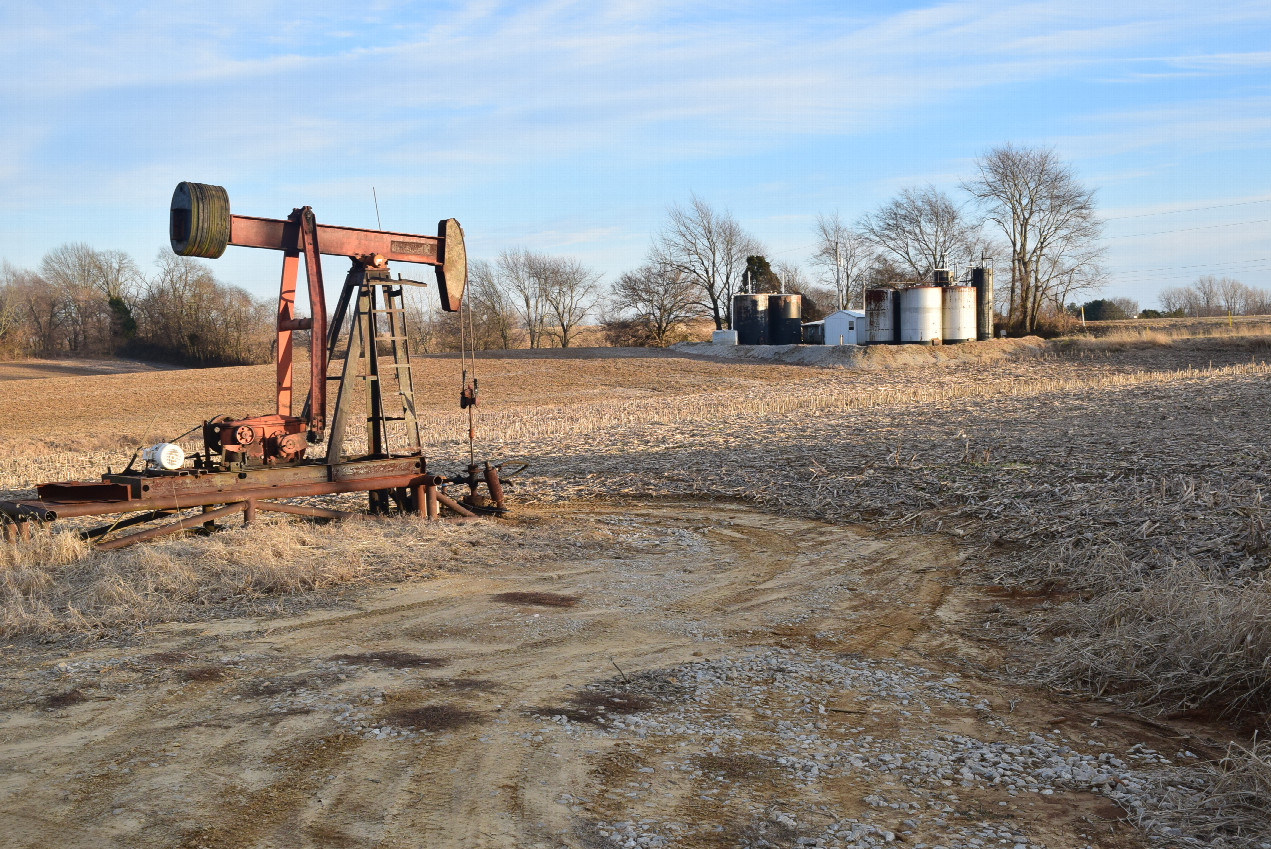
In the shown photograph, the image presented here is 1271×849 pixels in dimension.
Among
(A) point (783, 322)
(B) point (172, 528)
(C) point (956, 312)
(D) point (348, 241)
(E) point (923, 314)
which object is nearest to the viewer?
(B) point (172, 528)

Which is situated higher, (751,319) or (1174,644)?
(751,319)

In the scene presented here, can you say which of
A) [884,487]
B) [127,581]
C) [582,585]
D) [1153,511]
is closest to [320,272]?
[127,581]

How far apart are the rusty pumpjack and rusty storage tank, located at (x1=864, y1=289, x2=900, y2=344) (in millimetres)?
34544

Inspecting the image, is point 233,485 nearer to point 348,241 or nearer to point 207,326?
point 348,241

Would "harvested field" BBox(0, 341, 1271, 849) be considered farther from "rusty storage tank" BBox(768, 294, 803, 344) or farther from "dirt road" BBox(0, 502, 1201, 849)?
"rusty storage tank" BBox(768, 294, 803, 344)

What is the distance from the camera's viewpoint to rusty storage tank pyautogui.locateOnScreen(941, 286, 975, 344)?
4378cm

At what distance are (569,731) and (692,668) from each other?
4.10 ft

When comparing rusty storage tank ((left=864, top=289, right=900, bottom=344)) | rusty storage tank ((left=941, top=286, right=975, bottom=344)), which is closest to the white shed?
rusty storage tank ((left=864, top=289, right=900, bottom=344))

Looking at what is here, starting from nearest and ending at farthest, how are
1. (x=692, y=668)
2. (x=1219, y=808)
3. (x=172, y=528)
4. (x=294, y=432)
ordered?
1. (x=1219, y=808)
2. (x=692, y=668)
3. (x=172, y=528)
4. (x=294, y=432)

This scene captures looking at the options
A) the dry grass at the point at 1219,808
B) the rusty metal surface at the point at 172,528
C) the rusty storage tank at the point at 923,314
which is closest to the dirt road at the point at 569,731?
the dry grass at the point at 1219,808

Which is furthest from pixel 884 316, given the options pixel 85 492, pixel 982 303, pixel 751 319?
pixel 85 492

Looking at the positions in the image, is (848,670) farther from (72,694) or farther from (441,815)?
(72,694)

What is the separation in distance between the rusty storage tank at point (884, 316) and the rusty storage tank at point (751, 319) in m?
7.99

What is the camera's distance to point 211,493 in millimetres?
9797
